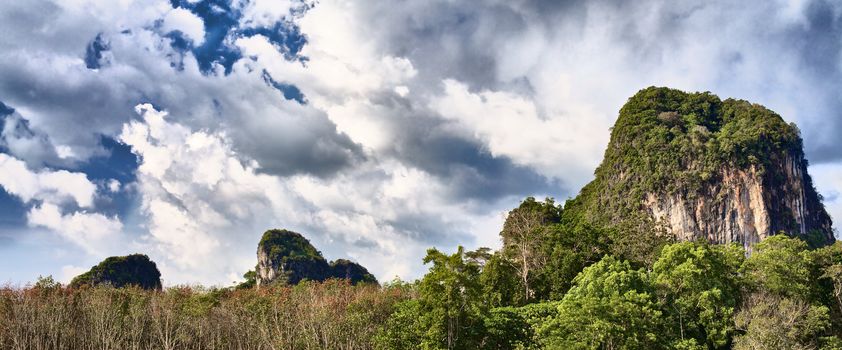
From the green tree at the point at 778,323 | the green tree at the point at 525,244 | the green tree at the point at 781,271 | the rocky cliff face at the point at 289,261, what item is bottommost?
the green tree at the point at 778,323

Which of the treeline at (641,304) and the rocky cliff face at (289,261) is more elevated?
the rocky cliff face at (289,261)

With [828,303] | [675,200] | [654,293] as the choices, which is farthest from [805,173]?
[654,293]

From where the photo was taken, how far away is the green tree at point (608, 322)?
28828 mm

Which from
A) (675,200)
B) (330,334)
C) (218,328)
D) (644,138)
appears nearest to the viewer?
(330,334)

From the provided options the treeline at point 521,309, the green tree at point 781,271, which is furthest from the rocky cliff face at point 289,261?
the green tree at point 781,271

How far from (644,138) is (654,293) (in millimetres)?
64754

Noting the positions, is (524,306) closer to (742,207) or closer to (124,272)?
(742,207)

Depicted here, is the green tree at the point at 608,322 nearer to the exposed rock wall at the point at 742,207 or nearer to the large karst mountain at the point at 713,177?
Result: the large karst mountain at the point at 713,177

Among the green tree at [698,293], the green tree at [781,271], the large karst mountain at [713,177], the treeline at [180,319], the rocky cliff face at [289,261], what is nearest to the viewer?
the green tree at [698,293]

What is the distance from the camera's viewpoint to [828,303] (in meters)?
39.3

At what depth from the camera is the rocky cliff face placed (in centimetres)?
11331

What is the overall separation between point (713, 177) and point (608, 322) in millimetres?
67450

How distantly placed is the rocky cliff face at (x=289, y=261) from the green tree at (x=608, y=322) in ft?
275

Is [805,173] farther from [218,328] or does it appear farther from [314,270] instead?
[218,328]
